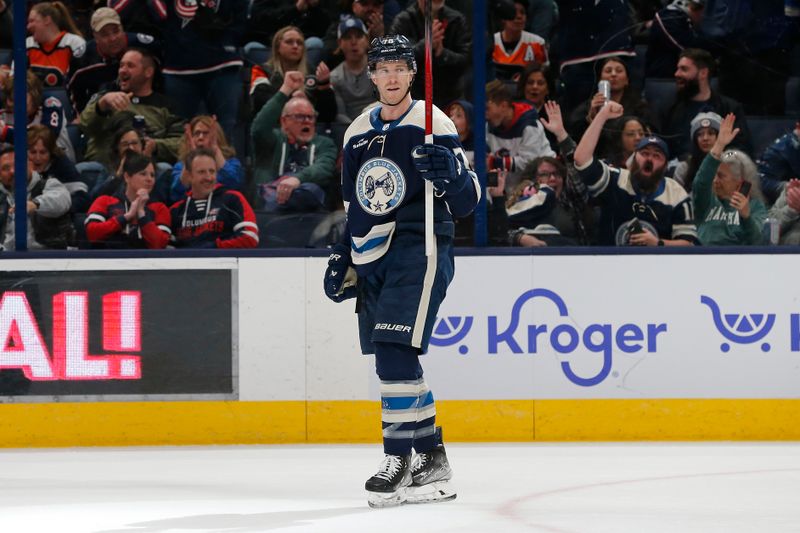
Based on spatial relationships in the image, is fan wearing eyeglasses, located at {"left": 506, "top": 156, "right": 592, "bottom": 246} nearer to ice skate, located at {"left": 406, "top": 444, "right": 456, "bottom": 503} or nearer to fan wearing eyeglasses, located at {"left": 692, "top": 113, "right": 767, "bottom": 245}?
fan wearing eyeglasses, located at {"left": 692, "top": 113, "right": 767, "bottom": 245}

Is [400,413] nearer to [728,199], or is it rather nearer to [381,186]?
[381,186]

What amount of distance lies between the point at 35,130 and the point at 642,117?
10.4ft

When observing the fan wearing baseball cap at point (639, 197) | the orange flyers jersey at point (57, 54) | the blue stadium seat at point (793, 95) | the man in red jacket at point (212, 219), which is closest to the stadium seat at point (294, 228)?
the man in red jacket at point (212, 219)

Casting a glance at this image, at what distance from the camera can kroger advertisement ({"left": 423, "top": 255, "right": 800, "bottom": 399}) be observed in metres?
5.60

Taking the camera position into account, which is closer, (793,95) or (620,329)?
(620,329)

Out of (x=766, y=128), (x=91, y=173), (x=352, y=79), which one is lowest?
(x=91, y=173)

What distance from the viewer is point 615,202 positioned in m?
6.58

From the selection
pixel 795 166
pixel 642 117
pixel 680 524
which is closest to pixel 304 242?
pixel 642 117

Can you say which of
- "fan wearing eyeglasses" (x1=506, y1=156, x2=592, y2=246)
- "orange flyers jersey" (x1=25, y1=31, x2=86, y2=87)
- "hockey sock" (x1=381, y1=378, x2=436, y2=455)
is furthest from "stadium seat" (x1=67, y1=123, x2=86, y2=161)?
"hockey sock" (x1=381, y1=378, x2=436, y2=455)

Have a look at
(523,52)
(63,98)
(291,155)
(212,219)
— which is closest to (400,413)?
(212,219)

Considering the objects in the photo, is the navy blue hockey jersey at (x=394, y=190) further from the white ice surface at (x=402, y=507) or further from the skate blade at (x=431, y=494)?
the white ice surface at (x=402, y=507)

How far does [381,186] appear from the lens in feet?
13.0

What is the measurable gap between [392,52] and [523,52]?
337cm

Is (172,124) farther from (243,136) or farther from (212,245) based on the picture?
(212,245)
